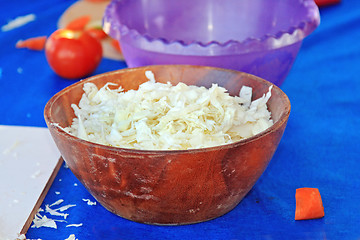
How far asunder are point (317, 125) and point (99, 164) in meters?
0.65

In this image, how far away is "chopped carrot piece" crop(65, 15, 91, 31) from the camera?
1.82 metres

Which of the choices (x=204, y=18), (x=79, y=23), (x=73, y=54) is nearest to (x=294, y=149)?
(x=204, y=18)

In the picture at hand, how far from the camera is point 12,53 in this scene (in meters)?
1.72

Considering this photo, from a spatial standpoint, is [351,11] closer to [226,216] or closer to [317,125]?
[317,125]

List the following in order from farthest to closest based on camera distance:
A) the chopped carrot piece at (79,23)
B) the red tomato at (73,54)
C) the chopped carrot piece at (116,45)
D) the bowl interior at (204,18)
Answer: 1. the chopped carrot piece at (79,23)
2. the chopped carrot piece at (116,45)
3. the red tomato at (73,54)
4. the bowl interior at (204,18)

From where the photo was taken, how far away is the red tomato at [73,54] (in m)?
1.50

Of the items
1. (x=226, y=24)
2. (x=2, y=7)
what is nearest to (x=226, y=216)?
(x=226, y=24)

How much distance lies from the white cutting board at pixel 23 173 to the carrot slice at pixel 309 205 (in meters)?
0.49

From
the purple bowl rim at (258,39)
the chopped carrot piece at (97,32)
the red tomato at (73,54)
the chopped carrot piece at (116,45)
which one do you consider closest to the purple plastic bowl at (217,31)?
the purple bowl rim at (258,39)

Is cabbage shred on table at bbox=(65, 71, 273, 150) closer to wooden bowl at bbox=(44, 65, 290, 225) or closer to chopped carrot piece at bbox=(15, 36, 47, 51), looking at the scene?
wooden bowl at bbox=(44, 65, 290, 225)

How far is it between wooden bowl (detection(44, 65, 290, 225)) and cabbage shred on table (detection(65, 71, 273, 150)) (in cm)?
5

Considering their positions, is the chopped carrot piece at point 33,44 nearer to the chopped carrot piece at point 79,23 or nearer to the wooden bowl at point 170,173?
the chopped carrot piece at point 79,23

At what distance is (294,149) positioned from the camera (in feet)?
3.65

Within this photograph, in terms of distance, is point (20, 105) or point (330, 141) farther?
point (20, 105)
